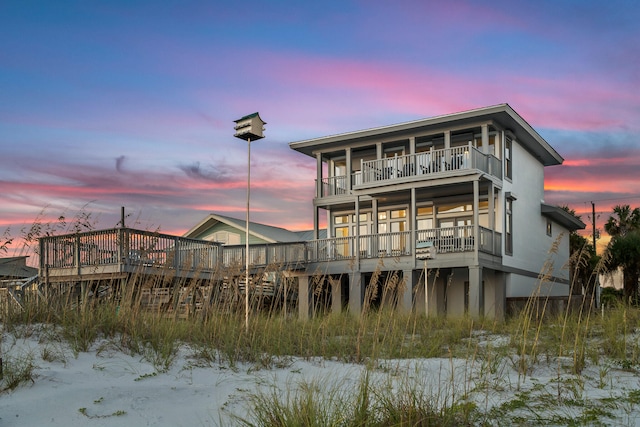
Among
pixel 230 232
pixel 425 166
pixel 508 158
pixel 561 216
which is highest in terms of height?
pixel 508 158

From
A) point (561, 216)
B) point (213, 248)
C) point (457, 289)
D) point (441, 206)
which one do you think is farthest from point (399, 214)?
point (213, 248)

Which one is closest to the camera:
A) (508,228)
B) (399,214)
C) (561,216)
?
(508,228)

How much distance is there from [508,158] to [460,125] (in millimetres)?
2905

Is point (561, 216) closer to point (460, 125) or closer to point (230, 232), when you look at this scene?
point (460, 125)

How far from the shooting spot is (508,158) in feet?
89.2

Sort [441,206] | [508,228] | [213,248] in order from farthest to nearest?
[441,206]
[508,228]
[213,248]

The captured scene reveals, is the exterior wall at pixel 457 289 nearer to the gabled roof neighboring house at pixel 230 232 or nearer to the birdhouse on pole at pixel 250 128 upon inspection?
the gabled roof neighboring house at pixel 230 232

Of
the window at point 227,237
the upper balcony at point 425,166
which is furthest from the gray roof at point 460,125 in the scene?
the window at point 227,237

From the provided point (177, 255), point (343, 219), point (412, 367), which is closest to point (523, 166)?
point (343, 219)

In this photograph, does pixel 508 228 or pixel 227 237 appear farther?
pixel 227 237

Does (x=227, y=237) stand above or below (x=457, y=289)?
above

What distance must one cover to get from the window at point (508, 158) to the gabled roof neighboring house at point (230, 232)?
1359 centimetres

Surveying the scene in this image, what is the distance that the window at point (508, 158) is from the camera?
26.8m

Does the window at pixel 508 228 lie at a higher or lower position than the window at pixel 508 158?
lower
